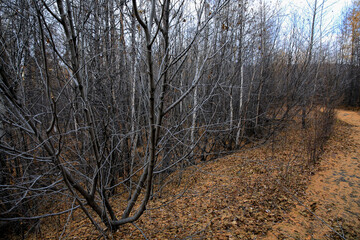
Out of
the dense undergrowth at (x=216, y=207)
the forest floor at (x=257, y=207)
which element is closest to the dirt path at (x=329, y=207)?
the forest floor at (x=257, y=207)

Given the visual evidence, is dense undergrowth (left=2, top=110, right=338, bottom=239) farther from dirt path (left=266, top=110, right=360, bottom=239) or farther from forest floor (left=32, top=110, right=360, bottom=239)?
dirt path (left=266, top=110, right=360, bottom=239)

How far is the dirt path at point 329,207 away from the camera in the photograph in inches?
136

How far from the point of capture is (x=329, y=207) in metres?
4.22

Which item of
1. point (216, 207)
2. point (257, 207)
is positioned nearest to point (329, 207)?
point (257, 207)

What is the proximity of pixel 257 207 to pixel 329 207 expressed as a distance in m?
1.53

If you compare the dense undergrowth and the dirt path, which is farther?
the dense undergrowth

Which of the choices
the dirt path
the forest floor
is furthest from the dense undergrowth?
the dirt path

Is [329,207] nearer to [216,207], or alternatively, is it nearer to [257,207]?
[257,207]

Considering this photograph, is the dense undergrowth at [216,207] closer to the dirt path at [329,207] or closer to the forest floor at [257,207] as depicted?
the forest floor at [257,207]

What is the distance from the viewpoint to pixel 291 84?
367 inches

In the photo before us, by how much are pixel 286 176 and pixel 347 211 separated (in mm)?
1554

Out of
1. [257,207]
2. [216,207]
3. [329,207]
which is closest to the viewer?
[329,207]

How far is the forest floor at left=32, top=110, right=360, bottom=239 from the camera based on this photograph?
139 inches

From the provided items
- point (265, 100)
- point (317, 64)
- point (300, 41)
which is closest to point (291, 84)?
point (265, 100)
